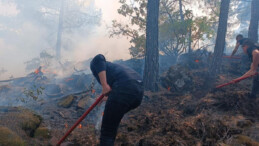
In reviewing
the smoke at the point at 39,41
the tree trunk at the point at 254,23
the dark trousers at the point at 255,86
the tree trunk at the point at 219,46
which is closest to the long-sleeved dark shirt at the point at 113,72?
the dark trousers at the point at 255,86

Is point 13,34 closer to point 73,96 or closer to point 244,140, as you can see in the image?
point 73,96

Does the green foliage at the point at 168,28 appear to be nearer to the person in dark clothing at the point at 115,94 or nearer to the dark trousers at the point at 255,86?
the dark trousers at the point at 255,86

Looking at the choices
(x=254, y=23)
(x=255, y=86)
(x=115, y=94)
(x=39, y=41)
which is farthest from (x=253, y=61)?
(x=39, y=41)

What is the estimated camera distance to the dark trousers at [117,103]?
10.00ft

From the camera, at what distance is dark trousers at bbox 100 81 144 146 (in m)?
3.05

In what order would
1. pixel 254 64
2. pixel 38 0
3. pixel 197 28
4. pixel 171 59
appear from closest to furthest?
pixel 254 64 < pixel 197 28 < pixel 171 59 < pixel 38 0

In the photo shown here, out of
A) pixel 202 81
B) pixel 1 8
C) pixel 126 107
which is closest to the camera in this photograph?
pixel 126 107

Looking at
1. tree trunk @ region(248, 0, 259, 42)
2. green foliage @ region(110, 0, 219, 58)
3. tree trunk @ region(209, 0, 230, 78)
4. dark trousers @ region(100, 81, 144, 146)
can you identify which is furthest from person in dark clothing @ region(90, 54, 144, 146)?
tree trunk @ region(248, 0, 259, 42)

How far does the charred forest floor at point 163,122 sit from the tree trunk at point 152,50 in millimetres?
740

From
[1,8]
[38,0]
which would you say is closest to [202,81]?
[38,0]

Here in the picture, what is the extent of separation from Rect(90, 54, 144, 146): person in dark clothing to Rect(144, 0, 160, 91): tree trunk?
566 cm

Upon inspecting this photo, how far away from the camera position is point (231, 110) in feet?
16.5

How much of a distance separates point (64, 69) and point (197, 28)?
1107 centimetres

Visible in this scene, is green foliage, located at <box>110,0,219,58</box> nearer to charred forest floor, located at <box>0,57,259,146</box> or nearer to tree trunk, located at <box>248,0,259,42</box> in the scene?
tree trunk, located at <box>248,0,259,42</box>
